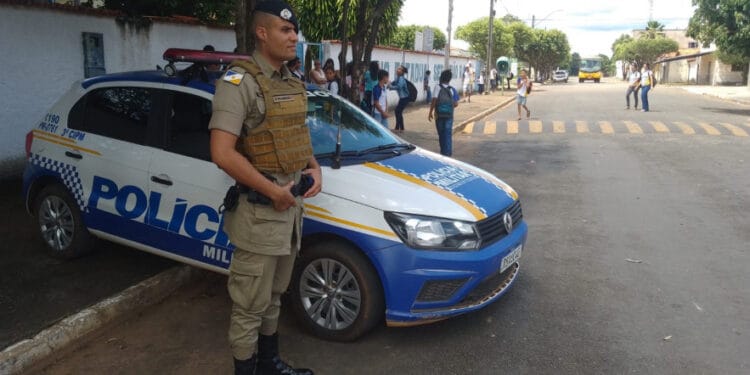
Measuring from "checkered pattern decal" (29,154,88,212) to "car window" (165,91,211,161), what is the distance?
A: 950 millimetres

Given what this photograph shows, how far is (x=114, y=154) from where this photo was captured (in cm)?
445

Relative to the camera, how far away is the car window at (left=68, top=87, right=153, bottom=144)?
14.6 feet

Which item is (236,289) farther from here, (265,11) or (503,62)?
(503,62)

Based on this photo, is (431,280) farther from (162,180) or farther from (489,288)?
(162,180)

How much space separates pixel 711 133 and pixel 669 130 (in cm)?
95

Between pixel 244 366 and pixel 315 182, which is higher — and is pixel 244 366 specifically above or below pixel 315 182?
below

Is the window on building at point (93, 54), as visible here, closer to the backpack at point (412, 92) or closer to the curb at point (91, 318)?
the curb at point (91, 318)

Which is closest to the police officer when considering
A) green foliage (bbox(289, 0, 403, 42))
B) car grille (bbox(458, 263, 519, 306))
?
car grille (bbox(458, 263, 519, 306))

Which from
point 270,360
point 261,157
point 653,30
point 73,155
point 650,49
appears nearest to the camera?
point 261,157

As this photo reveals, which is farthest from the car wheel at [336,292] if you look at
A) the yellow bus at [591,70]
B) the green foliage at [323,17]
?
the yellow bus at [591,70]

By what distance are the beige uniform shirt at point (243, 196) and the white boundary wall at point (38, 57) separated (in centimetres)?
607

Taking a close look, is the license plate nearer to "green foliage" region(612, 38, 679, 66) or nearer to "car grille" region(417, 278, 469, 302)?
"car grille" region(417, 278, 469, 302)

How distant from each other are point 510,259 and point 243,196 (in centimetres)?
190

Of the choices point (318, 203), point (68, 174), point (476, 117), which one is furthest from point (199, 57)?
point (476, 117)
